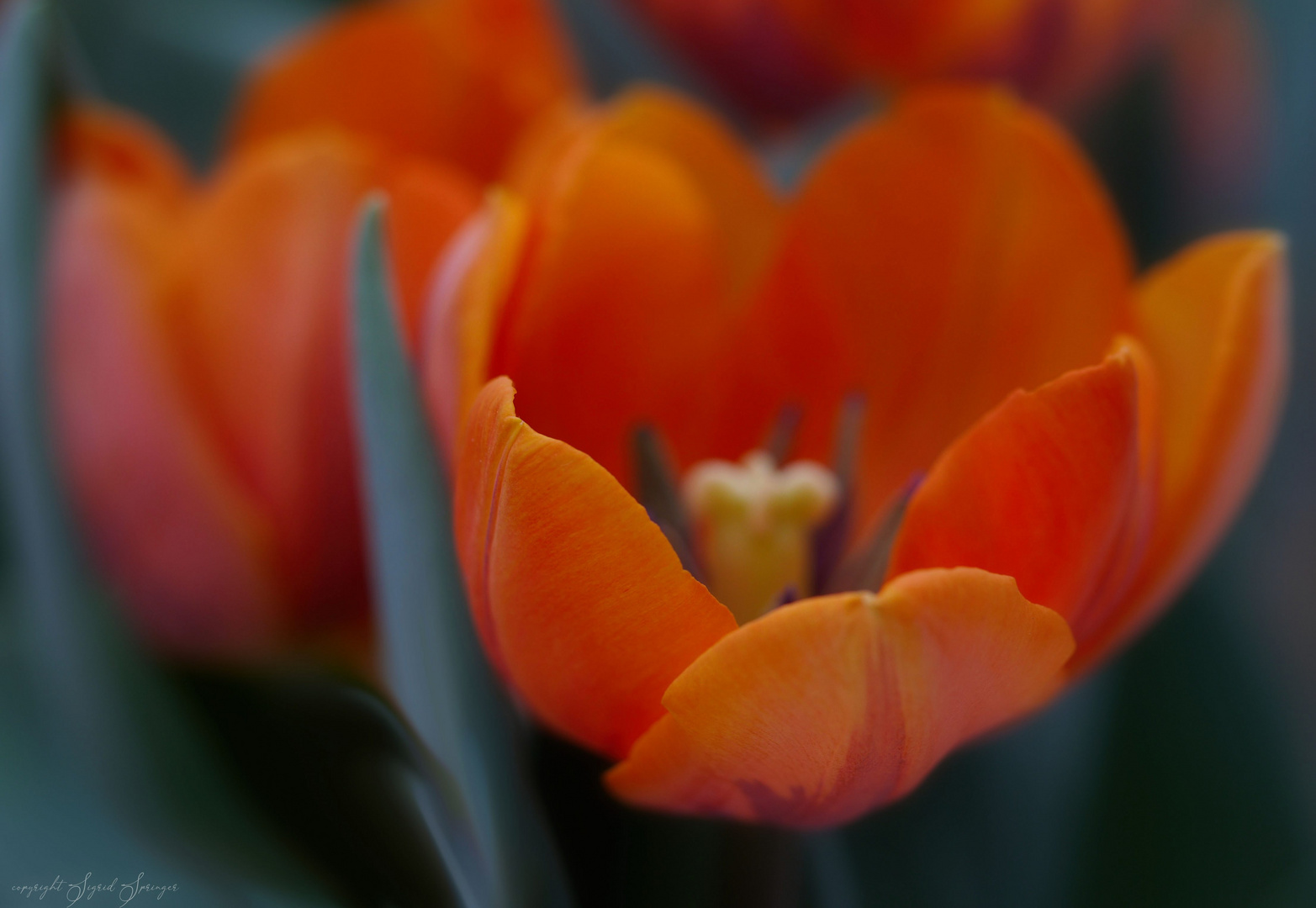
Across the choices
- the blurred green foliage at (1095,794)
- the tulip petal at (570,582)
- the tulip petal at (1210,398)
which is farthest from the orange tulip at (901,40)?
the tulip petal at (570,582)

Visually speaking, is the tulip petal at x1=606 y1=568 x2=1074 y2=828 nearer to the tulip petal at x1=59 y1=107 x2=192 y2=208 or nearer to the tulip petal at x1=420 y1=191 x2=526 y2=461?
the tulip petal at x1=420 y1=191 x2=526 y2=461

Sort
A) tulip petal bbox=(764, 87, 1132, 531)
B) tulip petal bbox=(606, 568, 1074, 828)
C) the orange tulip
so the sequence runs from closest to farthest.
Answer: tulip petal bbox=(606, 568, 1074, 828) → tulip petal bbox=(764, 87, 1132, 531) → the orange tulip

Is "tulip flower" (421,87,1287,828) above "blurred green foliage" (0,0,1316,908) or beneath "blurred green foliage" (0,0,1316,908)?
above

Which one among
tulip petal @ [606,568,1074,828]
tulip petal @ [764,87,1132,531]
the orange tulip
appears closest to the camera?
tulip petal @ [606,568,1074,828]

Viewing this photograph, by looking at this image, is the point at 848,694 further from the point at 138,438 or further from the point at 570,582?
the point at 138,438

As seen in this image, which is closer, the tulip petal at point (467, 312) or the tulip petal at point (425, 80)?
the tulip petal at point (467, 312)

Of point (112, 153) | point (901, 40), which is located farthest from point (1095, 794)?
point (112, 153)

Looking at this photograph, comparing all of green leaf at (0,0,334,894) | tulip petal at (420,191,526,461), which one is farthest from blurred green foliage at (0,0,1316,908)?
tulip petal at (420,191,526,461)

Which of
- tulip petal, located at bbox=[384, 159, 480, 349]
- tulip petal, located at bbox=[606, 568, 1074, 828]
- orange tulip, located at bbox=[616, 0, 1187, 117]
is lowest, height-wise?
tulip petal, located at bbox=[606, 568, 1074, 828]

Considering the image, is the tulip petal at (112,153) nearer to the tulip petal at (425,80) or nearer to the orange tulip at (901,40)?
the tulip petal at (425,80)
